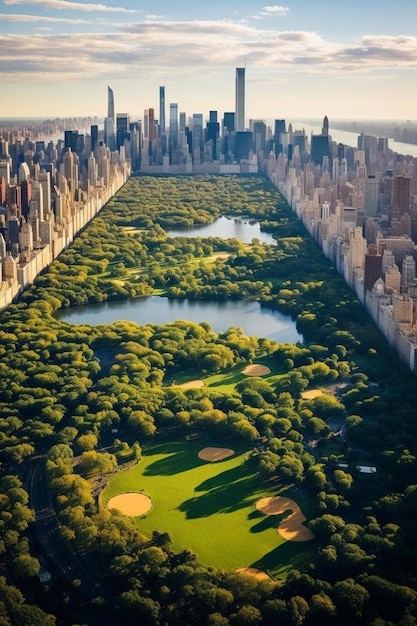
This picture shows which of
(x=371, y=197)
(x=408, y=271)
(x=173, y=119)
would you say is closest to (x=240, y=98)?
(x=173, y=119)

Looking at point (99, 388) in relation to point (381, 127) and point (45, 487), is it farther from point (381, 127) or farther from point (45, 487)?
point (381, 127)

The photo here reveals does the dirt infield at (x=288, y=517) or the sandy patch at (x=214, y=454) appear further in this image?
the sandy patch at (x=214, y=454)

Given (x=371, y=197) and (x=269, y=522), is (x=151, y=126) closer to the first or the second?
(x=371, y=197)

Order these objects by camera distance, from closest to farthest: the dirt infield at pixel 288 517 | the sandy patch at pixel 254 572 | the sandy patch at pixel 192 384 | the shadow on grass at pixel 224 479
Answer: the sandy patch at pixel 254 572 → the dirt infield at pixel 288 517 → the shadow on grass at pixel 224 479 → the sandy patch at pixel 192 384

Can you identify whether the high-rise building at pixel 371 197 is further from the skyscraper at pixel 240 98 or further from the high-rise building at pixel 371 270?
the skyscraper at pixel 240 98

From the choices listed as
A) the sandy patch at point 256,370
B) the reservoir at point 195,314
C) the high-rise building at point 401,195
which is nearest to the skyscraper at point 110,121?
the high-rise building at point 401,195

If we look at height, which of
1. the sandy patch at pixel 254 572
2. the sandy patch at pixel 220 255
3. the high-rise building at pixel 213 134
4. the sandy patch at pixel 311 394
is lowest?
the sandy patch at pixel 254 572

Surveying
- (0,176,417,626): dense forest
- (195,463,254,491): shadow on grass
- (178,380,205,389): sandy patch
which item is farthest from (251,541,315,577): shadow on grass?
(178,380,205,389): sandy patch
